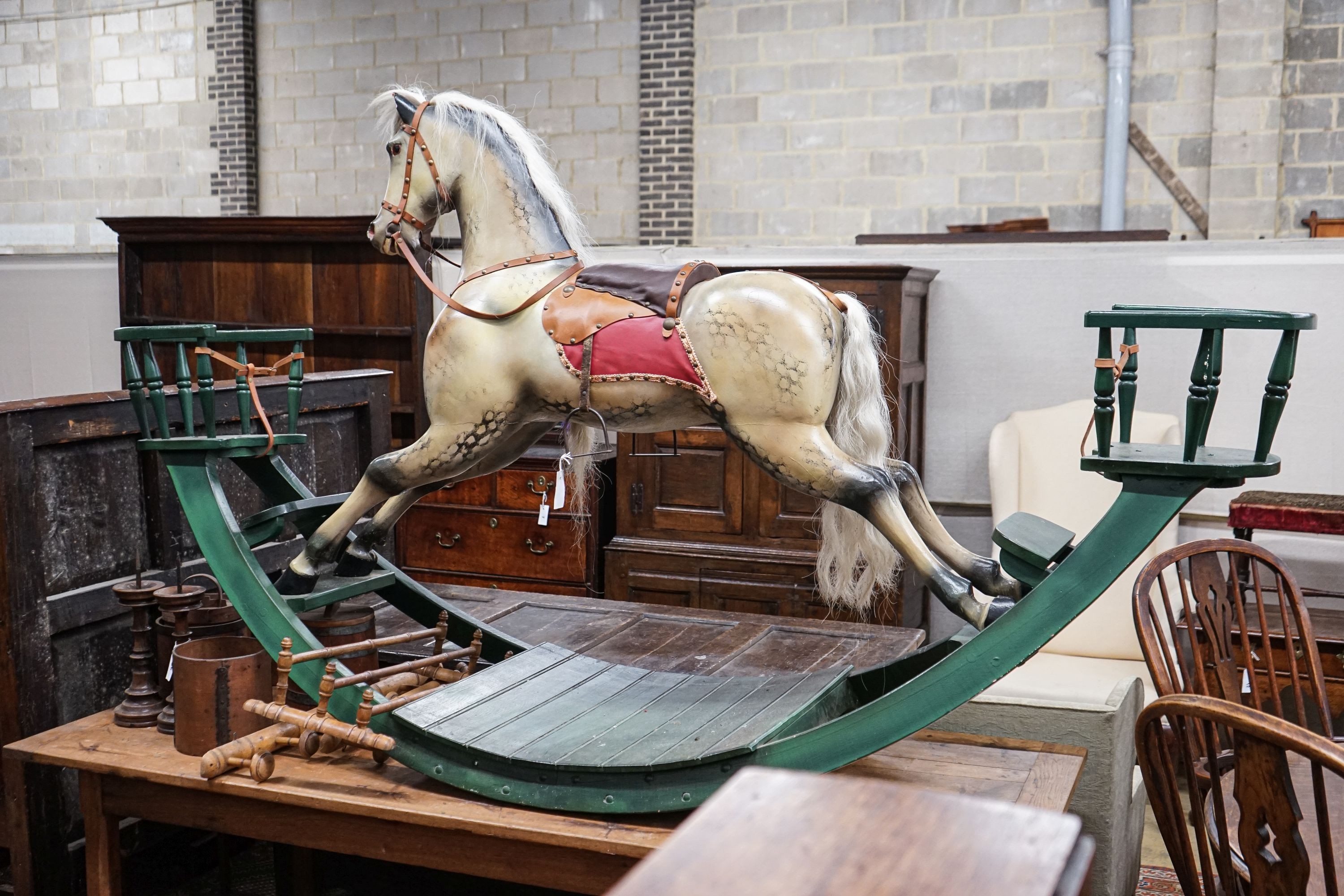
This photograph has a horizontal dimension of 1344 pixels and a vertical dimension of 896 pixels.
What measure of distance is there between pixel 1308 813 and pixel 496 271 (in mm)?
1975

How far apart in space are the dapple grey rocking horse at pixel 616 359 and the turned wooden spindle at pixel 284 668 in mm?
318

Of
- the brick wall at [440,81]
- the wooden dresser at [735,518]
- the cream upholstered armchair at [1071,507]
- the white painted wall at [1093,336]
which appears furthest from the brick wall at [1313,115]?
the brick wall at [440,81]

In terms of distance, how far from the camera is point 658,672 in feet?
9.22

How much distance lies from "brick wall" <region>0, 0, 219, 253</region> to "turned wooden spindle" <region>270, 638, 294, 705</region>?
25.4 feet

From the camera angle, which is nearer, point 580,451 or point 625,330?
point 625,330

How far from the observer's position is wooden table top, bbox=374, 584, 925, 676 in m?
3.02

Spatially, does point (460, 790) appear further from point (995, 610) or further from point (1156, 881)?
point (1156, 881)

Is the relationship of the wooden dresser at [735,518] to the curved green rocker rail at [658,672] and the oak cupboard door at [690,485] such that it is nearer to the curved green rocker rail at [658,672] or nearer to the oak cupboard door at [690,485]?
A: the oak cupboard door at [690,485]

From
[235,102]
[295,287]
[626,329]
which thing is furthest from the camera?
[235,102]

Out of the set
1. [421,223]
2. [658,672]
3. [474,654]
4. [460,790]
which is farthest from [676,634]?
[421,223]

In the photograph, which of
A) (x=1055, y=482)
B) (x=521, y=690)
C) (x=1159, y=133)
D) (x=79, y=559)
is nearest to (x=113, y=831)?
(x=79, y=559)

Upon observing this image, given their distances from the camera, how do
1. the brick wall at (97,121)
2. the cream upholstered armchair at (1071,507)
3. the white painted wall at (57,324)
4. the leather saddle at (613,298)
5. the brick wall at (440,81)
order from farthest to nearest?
the brick wall at (97,121), the brick wall at (440,81), the white painted wall at (57,324), the cream upholstered armchair at (1071,507), the leather saddle at (613,298)

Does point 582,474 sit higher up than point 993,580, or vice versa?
point 582,474

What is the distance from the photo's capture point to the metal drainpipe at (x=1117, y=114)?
6906 mm
